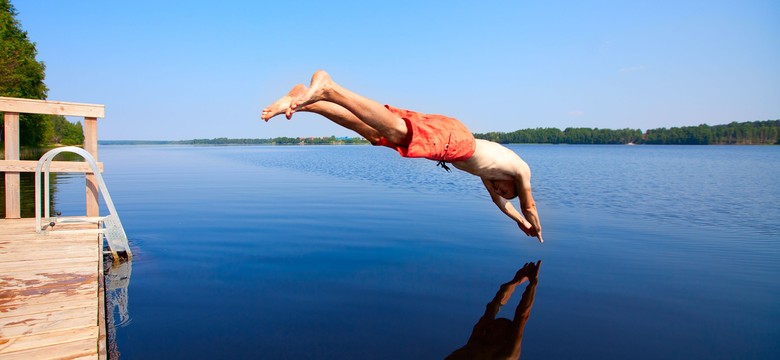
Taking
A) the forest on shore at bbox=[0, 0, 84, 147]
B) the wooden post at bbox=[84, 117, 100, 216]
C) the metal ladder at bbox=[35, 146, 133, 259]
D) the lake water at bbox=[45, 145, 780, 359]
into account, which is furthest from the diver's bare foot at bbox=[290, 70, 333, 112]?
the forest on shore at bbox=[0, 0, 84, 147]

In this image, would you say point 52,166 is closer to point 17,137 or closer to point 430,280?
point 17,137

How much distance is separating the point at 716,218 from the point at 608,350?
11879 millimetres

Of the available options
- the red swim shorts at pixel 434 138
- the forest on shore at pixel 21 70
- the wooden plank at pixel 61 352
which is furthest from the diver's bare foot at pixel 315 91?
the forest on shore at pixel 21 70

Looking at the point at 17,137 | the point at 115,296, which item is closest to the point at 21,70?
the point at 17,137

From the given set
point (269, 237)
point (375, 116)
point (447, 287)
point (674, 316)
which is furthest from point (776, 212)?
point (375, 116)

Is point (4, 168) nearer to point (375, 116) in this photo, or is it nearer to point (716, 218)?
point (375, 116)

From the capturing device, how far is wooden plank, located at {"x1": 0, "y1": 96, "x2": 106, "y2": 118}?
7.87m

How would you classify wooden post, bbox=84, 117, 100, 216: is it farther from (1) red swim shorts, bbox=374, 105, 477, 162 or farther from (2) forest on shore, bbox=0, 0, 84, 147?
(2) forest on shore, bbox=0, 0, 84, 147

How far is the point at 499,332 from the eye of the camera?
6.24 meters

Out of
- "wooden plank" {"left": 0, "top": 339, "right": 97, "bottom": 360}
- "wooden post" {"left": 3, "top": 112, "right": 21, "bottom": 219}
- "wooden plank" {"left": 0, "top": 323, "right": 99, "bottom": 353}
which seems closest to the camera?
"wooden plank" {"left": 0, "top": 339, "right": 97, "bottom": 360}

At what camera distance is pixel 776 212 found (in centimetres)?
1596

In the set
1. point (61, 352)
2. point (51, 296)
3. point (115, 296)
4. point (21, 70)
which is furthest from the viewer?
point (21, 70)

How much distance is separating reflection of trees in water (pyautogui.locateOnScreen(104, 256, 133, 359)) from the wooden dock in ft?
2.34

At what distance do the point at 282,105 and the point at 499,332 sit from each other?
164 inches
